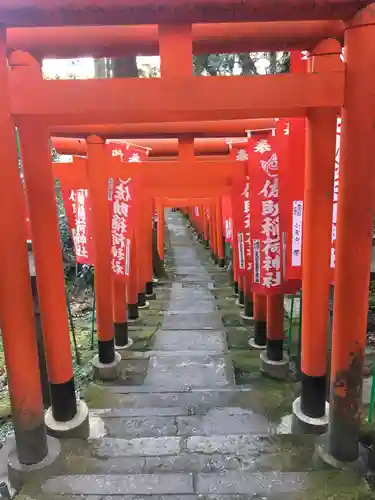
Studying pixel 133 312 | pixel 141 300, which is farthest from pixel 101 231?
pixel 141 300

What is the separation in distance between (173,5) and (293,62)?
1650 mm

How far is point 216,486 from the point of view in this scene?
343cm

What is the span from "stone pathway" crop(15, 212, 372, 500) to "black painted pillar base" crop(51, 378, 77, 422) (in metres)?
0.46

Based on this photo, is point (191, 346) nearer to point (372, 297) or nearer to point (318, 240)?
point (372, 297)

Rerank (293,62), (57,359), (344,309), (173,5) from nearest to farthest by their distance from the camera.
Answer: (173,5) < (344,309) < (293,62) < (57,359)

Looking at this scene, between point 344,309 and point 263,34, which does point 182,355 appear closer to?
point 344,309

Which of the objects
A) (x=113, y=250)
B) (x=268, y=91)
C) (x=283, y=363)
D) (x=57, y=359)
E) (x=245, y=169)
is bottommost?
(x=283, y=363)

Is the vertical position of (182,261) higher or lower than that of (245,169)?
lower

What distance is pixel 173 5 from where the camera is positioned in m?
2.81

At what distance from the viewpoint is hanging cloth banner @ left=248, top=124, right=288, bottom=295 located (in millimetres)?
4883

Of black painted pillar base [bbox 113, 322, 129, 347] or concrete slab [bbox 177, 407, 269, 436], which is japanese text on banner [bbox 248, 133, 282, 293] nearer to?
concrete slab [bbox 177, 407, 269, 436]

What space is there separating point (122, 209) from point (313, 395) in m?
3.52

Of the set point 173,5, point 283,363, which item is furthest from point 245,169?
→ point 173,5

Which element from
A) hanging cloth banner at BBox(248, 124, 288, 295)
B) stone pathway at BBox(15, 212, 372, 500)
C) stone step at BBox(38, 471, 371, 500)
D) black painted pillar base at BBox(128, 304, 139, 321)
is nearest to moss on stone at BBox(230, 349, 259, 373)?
stone pathway at BBox(15, 212, 372, 500)
